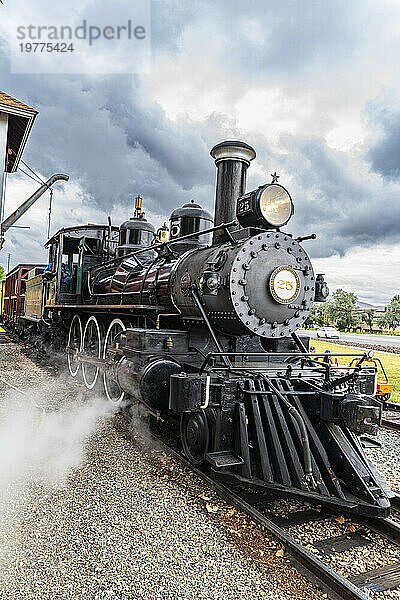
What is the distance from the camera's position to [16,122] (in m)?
9.23

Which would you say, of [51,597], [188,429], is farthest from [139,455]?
[51,597]

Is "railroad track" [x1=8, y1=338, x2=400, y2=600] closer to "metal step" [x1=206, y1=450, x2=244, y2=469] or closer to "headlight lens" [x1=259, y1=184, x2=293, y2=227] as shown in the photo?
"metal step" [x1=206, y1=450, x2=244, y2=469]

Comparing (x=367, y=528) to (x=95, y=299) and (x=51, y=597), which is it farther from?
(x=95, y=299)

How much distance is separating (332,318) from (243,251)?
53.3 meters

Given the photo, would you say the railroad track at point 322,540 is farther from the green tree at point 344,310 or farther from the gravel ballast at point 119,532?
the green tree at point 344,310

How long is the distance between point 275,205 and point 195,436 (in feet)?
8.42

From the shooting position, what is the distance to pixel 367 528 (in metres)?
3.55

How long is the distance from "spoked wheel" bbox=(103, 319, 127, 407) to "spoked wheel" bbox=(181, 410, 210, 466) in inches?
82.6

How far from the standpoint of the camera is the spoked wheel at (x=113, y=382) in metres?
6.55

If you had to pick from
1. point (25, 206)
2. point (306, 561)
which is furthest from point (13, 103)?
point (306, 561)

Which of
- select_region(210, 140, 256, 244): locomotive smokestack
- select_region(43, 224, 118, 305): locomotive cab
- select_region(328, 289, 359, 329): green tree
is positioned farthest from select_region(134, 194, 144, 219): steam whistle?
select_region(328, 289, 359, 329): green tree

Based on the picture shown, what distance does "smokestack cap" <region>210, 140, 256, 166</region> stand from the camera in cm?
564

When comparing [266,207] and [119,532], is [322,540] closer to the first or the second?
[119,532]

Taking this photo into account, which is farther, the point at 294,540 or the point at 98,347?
the point at 98,347
